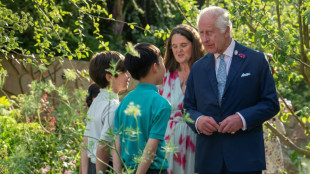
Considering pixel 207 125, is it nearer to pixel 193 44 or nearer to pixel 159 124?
pixel 159 124

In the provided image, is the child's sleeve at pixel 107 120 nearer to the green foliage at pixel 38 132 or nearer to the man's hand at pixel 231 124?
the green foliage at pixel 38 132

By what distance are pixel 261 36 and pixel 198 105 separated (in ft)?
3.76

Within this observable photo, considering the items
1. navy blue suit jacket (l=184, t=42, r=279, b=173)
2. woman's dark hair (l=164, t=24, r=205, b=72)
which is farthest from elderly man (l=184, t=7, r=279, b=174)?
woman's dark hair (l=164, t=24, r=205, b=72)

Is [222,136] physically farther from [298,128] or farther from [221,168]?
[298,128]

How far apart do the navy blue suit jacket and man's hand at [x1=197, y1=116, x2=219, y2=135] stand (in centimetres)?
A: 8

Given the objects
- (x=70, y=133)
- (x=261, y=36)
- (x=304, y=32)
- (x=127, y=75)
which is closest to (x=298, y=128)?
(x=304, y=32)

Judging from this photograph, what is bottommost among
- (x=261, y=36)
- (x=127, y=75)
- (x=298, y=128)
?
(x=298, y=128)

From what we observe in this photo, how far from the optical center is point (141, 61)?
3.43 meters

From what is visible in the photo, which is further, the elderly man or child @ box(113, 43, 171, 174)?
the elderly man

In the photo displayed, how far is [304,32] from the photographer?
550 cm

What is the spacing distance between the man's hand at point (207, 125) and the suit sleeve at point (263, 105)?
182mm

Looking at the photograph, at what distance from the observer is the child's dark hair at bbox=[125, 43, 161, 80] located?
343cm

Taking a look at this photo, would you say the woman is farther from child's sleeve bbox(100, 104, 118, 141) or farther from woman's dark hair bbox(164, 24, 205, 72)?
child's sleeve bbox(100, 104, 118, 141)

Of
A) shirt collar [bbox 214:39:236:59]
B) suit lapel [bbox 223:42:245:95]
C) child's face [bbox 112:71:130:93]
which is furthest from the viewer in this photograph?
child's face [bbox 112:71:130:93]
